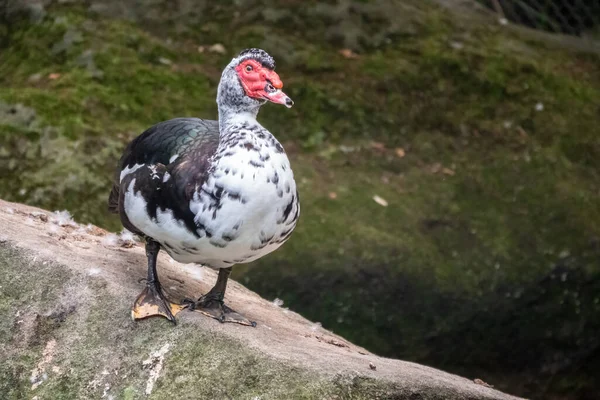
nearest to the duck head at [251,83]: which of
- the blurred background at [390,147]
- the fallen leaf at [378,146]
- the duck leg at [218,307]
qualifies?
the duck leg at [218,307]

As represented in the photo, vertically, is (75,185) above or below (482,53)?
below

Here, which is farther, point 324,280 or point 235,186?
point 324,280

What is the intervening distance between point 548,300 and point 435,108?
175 centimetres

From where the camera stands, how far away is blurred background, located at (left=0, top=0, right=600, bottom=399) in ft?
17.1

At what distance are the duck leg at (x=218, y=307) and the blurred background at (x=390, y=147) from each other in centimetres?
162

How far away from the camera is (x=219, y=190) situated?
2.87 metres

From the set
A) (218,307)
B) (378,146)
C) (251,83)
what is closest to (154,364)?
(218,307)

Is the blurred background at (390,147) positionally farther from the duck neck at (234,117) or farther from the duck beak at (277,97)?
the duck beak at (277,97)

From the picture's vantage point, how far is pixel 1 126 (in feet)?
17.7

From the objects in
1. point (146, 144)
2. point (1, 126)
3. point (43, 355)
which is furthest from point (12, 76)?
point (43, 355)

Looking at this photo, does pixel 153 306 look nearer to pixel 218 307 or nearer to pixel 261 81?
pixel 218 307

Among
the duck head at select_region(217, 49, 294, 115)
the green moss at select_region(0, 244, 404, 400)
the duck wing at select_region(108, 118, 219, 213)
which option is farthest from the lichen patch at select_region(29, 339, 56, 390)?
the duck head at select_region(217, 49, 294, 115)

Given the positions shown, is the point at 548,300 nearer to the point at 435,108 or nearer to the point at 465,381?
the point at 435,108

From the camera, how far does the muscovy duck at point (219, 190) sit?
287cm
